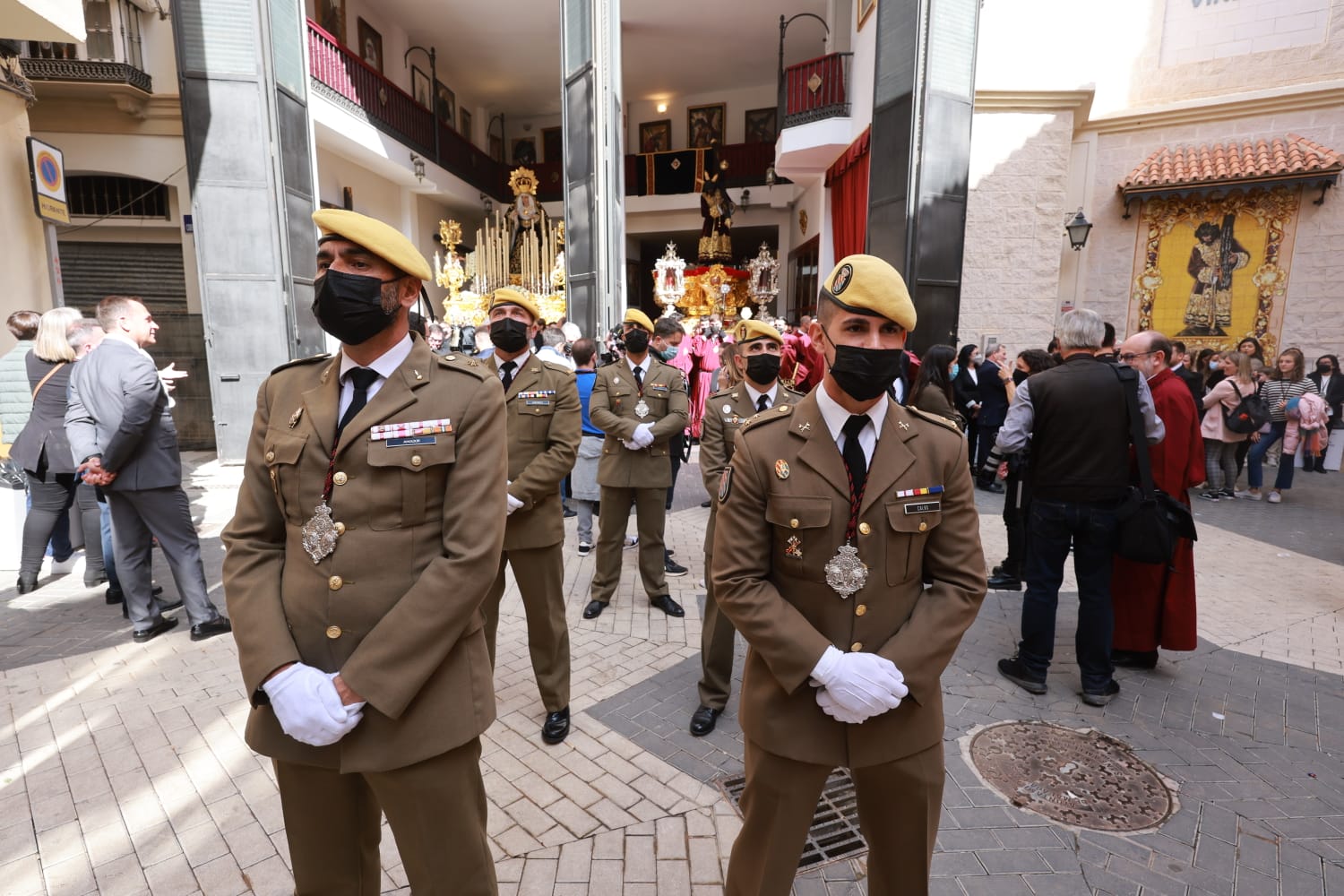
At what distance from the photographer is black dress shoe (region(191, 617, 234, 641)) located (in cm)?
451

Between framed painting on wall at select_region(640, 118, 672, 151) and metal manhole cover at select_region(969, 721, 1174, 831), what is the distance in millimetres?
22167

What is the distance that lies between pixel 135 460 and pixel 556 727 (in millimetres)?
3165

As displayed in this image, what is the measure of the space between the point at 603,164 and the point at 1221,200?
10631mm

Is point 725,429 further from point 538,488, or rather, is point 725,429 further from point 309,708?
point 309,708

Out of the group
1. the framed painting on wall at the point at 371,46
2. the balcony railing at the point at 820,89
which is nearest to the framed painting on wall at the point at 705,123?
the balcony railing at the point at 820,89

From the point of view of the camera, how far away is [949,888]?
8.11ft

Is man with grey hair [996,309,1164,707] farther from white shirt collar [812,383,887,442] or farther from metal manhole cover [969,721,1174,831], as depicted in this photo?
white shirt collar [812,383,887,442]

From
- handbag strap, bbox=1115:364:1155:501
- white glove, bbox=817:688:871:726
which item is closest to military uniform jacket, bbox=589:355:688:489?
handbag strap, bbox=1115:364:1155:501

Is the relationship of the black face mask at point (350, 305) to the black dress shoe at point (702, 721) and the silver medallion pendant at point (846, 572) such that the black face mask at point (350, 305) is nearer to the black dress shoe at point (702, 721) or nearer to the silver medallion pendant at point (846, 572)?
the silver medallion pendant at point (846, 572)

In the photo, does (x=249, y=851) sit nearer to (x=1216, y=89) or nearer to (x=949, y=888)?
(x=949, y=888)

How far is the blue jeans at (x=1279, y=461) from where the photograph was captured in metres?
9.11

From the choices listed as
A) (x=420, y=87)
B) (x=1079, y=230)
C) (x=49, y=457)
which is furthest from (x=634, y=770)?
(x=420, y=87)

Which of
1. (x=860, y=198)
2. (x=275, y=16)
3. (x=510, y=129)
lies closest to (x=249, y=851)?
(x=275, y=16)

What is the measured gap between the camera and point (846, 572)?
1901mm
